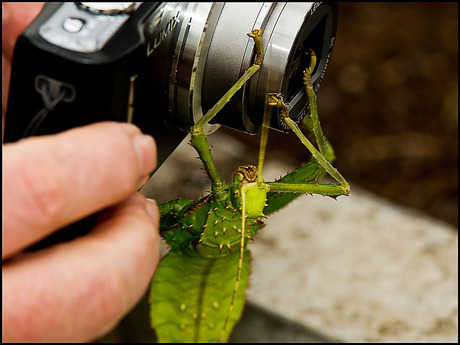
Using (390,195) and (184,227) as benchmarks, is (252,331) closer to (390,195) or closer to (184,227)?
(184,227)

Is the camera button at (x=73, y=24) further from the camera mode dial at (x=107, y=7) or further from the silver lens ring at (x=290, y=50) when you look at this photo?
the silver lens ring at (x=290, y=50)

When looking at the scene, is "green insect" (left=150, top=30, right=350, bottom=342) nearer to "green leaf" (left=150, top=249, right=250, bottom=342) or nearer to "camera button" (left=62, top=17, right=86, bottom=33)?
"green leaf" (left=150, top=249, right=250, bottom=342)

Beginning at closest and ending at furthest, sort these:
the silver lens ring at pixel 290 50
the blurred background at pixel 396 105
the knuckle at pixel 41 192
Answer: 1. the knuckle at pixel 41 192
2. the silver lens ring at pixel 290 50
3. the blurred background at pixel 396 105

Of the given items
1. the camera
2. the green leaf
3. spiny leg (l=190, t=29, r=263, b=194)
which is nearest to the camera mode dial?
the camera

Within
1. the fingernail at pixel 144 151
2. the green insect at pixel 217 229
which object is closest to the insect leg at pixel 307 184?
the green insect at pixel 217 229

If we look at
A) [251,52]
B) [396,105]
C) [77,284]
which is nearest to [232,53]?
[251,52]

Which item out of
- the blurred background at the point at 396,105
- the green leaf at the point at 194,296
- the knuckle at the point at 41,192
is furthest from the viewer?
the blurred background at the point at 396,105
